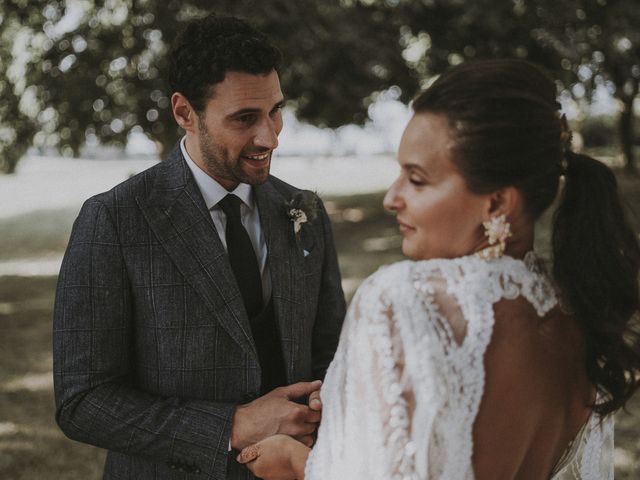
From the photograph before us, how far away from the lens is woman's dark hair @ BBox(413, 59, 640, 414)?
151 cm

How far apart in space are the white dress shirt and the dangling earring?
3.19 feet

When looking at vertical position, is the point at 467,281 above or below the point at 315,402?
above

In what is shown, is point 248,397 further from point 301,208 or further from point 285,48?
point 285,48

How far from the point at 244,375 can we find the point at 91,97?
8503mm

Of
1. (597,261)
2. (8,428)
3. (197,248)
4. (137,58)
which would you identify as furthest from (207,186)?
(137,58)

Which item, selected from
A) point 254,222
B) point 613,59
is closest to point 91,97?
point 613,59

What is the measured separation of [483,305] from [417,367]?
20 cm

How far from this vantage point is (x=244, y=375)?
2154mm

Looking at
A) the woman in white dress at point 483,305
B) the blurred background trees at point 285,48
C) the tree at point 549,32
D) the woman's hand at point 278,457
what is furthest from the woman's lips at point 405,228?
the tree at point 549,32

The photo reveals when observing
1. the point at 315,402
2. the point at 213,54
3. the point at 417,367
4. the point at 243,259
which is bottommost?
the point at 315,402

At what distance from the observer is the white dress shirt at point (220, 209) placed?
2344 millimetres

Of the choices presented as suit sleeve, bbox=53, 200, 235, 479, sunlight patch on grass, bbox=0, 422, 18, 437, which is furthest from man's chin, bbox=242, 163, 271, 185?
sunlight patch on grass, bbox=0, 422, 18, 437

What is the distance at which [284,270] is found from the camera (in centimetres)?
235

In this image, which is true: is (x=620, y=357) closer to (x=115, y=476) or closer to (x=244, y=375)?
(x=244, y=375)
